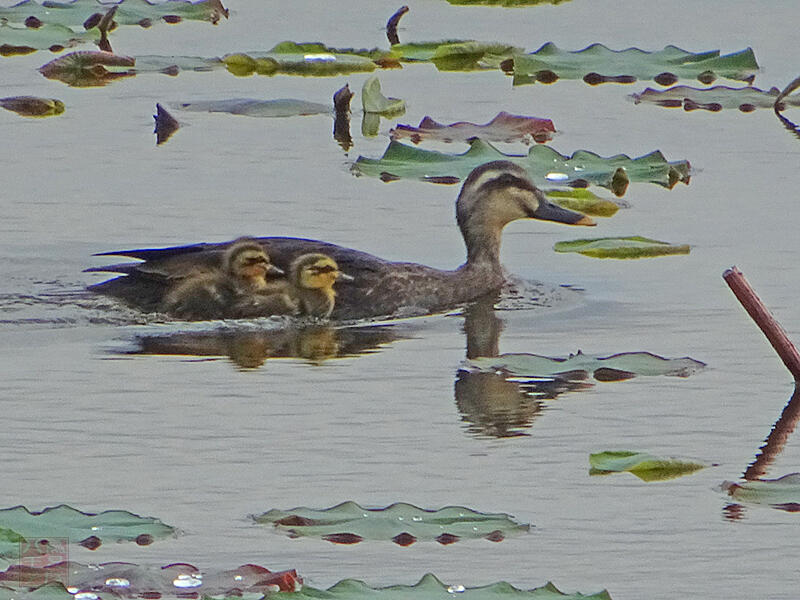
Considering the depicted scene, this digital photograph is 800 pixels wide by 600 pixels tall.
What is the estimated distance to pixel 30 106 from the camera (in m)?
16.5

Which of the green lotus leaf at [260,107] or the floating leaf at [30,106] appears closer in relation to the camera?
the green lotus leaf at [260,107]

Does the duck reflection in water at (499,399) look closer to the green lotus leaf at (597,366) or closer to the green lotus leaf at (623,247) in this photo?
the green lotus leaf at (597,366)

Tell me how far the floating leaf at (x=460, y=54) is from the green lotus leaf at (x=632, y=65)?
0.74m

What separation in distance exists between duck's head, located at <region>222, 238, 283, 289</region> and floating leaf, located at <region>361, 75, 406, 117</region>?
4402 mm

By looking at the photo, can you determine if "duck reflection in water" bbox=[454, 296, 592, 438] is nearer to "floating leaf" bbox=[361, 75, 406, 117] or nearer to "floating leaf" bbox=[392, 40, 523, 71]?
"floating leaf" bbox=[361, 75, 406, 117]

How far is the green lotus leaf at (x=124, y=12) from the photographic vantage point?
63.6 ft

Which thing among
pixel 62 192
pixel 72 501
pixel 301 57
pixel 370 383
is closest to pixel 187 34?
pixel 301 57

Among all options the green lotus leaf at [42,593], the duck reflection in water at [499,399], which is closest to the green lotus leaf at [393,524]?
the green lotus leaf at [42,593]

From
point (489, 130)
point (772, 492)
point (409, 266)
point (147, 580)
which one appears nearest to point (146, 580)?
point (147, 580)

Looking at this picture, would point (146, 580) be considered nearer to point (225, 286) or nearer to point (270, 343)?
point (270, 343)

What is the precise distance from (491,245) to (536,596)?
6614 mm

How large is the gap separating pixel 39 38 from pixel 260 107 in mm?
2845

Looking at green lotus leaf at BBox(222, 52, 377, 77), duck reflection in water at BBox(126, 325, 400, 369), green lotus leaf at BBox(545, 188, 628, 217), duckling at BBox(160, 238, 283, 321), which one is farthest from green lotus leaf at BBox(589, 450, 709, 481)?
green lotus leaf at BBox(222, 52, 377, 77)

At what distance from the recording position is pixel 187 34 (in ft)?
65.3
